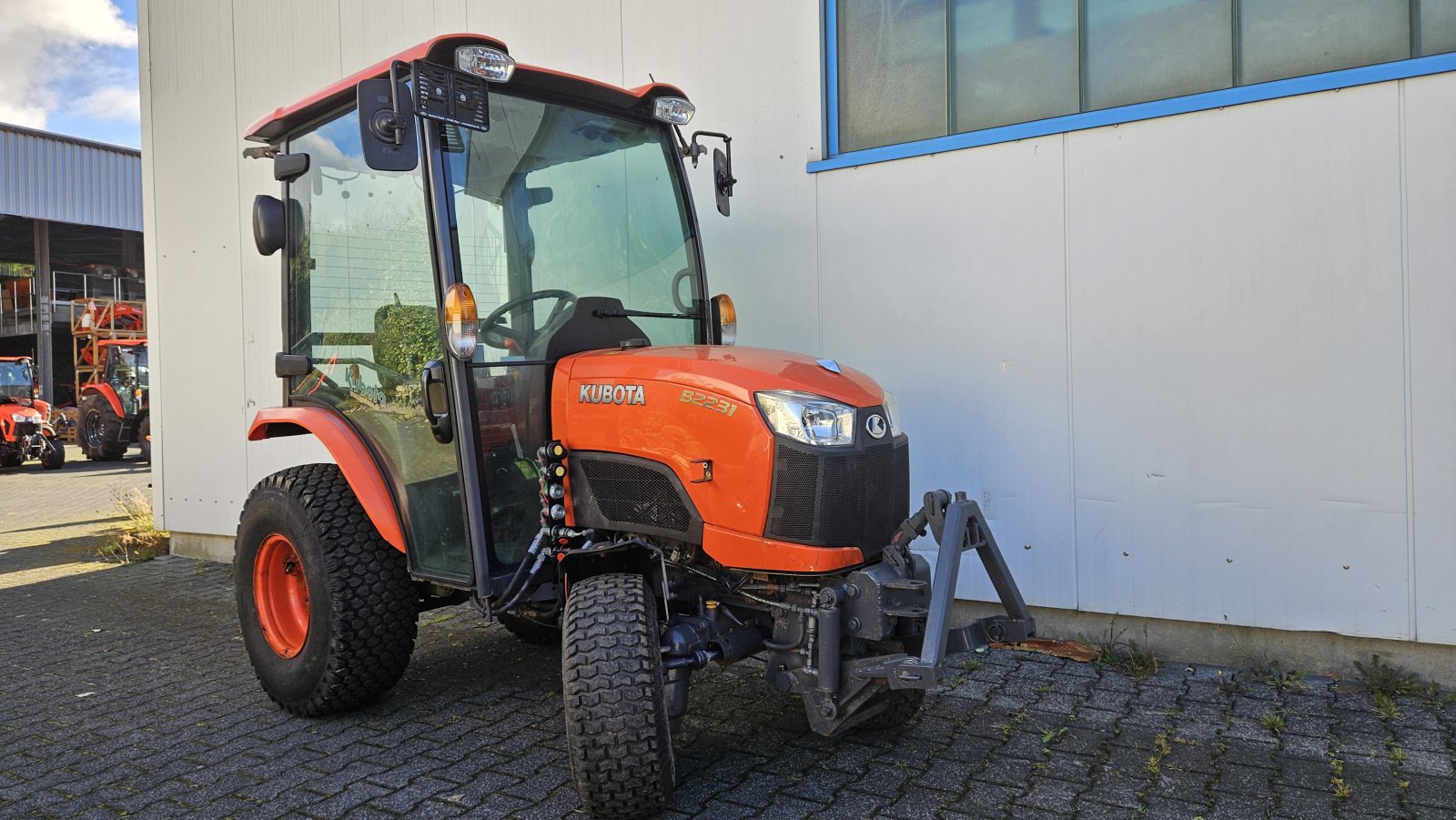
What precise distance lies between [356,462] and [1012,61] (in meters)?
3.44

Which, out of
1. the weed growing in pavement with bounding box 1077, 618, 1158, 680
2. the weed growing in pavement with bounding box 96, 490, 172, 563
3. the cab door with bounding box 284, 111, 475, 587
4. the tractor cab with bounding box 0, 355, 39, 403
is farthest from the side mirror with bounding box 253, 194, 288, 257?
the tractor cab with bounding box 0, 355, 39, 403

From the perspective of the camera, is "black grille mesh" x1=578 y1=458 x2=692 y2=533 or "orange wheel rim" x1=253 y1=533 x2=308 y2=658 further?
"orange wheel rim" x1=253 y1=533 x2=308 y2=658

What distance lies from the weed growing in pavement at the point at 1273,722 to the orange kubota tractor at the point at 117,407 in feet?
59.3

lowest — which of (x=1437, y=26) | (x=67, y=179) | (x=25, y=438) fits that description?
(x=25, y=438)

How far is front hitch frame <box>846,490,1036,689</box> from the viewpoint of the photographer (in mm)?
2936

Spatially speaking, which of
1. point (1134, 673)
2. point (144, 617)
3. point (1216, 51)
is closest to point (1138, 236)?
point (1216, 51)

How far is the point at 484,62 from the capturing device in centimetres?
346

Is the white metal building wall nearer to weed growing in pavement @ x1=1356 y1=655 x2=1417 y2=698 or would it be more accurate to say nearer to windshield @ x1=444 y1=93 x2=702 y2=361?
weed growing in pavement @ x1=1356 y1=655 x2=1417 y2=698

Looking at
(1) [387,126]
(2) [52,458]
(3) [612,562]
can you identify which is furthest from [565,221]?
(2) [52,458]

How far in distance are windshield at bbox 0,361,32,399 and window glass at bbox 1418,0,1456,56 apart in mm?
20620

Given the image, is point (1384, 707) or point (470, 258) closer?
point (470, 258)

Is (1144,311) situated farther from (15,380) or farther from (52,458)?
(15,380)

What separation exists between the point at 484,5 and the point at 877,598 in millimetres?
5079

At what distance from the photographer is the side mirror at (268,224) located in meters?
3.94
